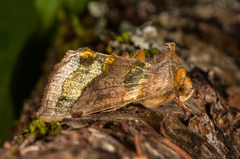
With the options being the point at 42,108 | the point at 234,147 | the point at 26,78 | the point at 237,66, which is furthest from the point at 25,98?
the point at 237,66

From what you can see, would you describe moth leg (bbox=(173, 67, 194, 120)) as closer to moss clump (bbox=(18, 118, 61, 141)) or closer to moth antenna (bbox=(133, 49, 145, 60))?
moth antenna (bbox=(133, 49, 145, 60))

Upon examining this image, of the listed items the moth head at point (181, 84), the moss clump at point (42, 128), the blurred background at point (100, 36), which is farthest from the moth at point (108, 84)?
the blurred background at point (100, 36)

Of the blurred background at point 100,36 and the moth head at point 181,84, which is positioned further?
the blurred background at point 100,36

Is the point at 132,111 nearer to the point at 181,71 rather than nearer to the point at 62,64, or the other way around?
the point at 181,71

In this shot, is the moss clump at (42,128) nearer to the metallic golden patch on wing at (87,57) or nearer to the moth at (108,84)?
the moth at (108,84)

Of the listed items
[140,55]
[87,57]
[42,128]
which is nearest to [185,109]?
[140,55]

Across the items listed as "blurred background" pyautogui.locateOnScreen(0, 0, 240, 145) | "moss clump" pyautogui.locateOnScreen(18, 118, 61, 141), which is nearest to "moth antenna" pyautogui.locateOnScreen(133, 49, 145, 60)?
"blurred background" pyautogui.locateOnScreen(0, 0, 240, 145)

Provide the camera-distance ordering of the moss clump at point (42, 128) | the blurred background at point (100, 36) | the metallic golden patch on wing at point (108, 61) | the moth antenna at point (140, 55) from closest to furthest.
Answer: the moss clump at point (42, 128)
the metallic golden patch on wing at point (108, 61)
the moth antenna at point (140, 55)
the blurred background at point (100, 36)
